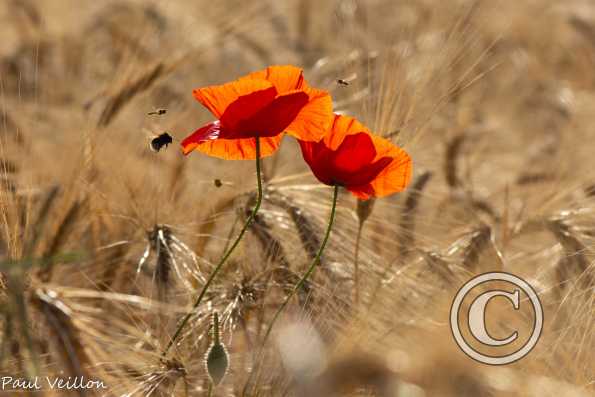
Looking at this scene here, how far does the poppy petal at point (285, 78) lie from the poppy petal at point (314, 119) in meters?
0.02

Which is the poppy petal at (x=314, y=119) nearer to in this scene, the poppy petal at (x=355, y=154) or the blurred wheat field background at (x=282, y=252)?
the poppy petal at (x=355, y=154)

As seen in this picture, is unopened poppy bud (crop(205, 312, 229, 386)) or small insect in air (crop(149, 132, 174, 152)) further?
small insect in air (crop(149, 132, 174, 152))

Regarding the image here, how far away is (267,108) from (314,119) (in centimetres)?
5

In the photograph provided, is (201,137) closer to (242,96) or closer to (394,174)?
(242,96)

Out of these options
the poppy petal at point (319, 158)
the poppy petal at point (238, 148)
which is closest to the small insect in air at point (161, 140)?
the poppy petal at point (238, 148)

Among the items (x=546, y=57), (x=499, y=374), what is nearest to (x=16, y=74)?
(x=546, y=57)

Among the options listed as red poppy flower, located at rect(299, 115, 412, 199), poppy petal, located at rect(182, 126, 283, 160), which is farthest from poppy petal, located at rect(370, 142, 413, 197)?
poppy petal, located at rect(182, 126, 283, 160)

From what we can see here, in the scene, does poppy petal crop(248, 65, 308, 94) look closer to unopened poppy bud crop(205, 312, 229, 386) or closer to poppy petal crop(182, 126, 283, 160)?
poppy petal crop(182, 126, 283, 160)

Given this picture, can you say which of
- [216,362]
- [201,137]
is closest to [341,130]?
[201,137]

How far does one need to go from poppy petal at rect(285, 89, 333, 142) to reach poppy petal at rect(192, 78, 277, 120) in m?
0.04

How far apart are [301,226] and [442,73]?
Answer: 12.4 inches

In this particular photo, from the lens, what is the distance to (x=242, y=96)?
2.87 feet

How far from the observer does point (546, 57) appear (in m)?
3.29

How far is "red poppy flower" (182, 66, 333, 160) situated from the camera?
87cm
